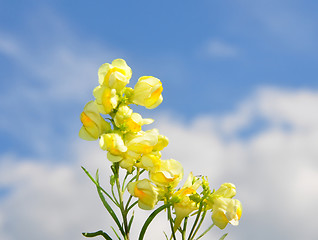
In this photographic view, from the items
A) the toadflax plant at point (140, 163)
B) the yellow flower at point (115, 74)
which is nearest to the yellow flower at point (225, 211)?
the toadflax plant at point (140, 163)

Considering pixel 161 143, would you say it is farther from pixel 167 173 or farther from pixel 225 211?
pixel 225 211

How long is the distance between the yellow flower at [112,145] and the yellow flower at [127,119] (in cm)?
5

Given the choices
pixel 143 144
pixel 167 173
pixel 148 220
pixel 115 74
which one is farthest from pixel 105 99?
pixel 148 220

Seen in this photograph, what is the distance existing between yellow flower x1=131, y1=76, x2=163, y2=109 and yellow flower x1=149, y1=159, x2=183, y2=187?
0.22 m

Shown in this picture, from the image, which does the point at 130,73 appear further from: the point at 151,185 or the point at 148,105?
the point at 151,185

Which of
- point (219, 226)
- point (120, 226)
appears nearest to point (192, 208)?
point (219, 226)

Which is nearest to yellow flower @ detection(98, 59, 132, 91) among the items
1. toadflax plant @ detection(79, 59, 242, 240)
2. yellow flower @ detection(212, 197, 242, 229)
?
toadflax plant @ detection(79, 59, 242, 240)

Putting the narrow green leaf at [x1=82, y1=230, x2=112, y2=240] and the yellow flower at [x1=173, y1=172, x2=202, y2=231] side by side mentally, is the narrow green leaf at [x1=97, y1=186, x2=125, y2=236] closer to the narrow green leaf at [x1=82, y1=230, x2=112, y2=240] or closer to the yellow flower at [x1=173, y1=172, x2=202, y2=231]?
the narrow green leaf at [x1=82, y1=230, x2=112, y2=240]

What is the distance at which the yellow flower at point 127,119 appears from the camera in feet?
4.79

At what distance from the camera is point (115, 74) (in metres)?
1.51

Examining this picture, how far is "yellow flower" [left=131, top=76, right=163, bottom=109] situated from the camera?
60.7 inches

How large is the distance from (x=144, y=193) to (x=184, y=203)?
161mm

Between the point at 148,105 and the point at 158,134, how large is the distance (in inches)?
4.7

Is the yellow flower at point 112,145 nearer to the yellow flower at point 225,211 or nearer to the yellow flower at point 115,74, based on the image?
the yellow flower at point 115,74
